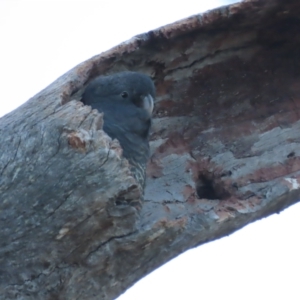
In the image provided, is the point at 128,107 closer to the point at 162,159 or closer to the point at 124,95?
the point at 124,95

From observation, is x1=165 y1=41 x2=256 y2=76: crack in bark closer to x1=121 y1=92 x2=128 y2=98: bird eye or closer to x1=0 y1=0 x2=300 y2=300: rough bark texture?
x1=0 y1=0 x2=300 y2=300: rough bark texture

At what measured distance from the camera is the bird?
3.20m

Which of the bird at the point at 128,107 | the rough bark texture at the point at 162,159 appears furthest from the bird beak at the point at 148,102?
the rough bark texture at the point at 162,159

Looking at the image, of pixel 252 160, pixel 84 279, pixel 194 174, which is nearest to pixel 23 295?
pixel 84 279

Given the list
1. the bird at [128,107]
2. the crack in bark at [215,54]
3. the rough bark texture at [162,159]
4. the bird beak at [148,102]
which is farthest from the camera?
the crack in bark at [215,54]

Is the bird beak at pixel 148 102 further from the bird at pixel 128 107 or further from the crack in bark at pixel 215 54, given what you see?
the crack in bark at pixel 215 54

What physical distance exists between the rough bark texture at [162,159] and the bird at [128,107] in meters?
0.08

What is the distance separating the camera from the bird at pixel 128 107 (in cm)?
320

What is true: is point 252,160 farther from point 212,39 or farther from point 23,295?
point 23,295

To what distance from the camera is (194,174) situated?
11.9 feet

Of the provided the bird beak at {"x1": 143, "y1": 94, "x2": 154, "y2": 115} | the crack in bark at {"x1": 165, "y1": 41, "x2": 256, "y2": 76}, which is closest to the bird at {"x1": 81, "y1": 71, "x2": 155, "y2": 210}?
the bird beak at {"x1": 143, "y1": 94, "x2": 154, "y2": 115}

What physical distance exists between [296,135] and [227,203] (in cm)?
70

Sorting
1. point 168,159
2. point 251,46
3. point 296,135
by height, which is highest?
point 251,46

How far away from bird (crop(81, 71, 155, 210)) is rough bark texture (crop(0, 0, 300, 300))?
0.25 feet
